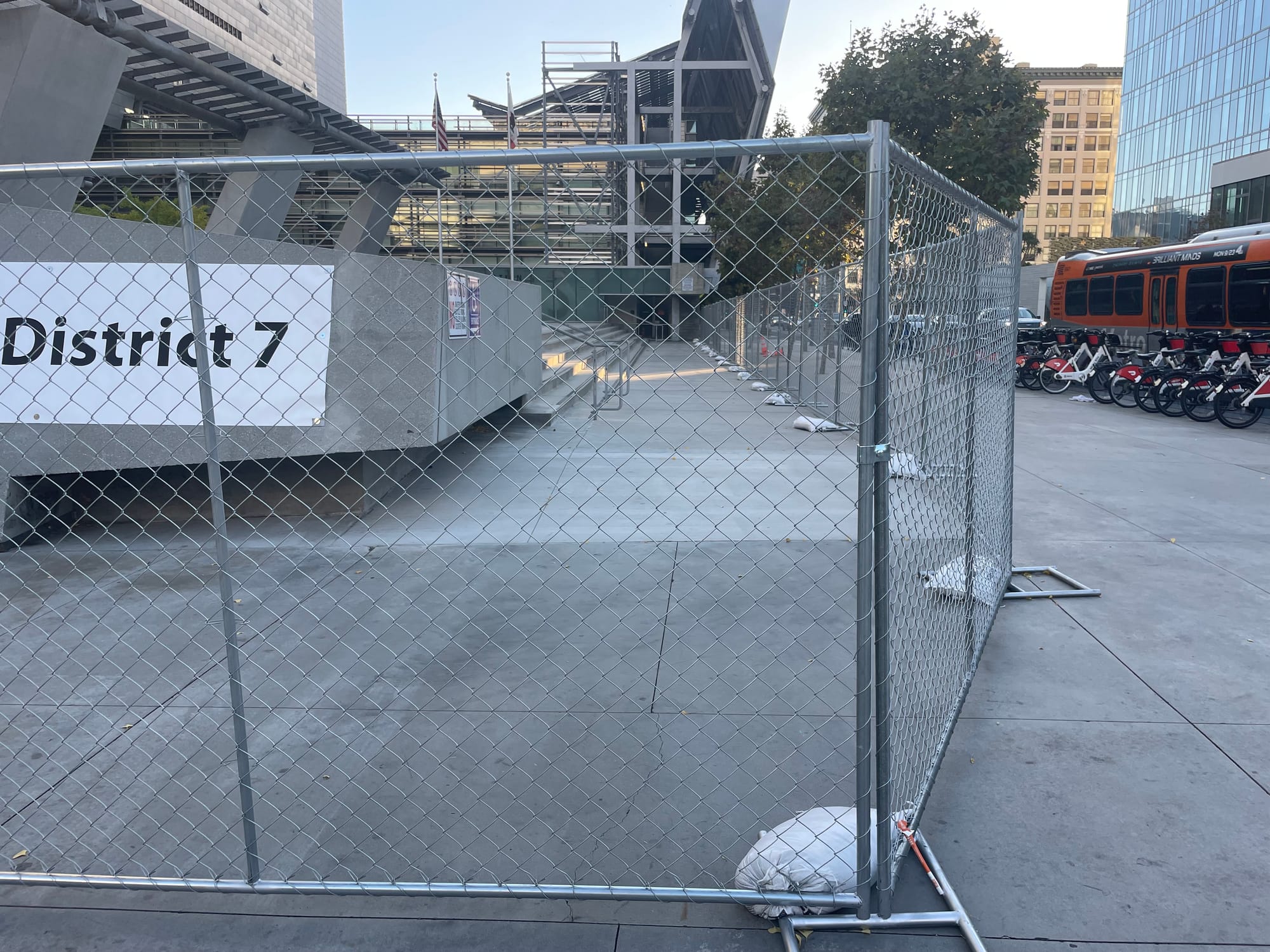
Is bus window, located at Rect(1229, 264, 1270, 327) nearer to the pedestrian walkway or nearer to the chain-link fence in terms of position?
the pedestrian walkway

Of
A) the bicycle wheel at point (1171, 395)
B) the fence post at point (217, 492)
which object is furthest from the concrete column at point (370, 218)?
the fence post at point (217, 492)

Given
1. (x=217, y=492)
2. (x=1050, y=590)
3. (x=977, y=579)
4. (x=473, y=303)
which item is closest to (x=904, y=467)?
(x=977, y=579)

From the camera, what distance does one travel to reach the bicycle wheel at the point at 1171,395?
49.7 ft

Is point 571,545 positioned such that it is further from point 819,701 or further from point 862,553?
point 862,553

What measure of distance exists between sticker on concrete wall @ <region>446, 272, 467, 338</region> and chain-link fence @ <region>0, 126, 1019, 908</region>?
59 millimetres

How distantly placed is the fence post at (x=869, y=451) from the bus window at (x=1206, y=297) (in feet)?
66.0

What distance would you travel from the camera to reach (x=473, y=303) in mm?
8586

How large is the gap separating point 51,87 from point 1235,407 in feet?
58.0

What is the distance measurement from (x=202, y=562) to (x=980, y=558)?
5168 millimetres

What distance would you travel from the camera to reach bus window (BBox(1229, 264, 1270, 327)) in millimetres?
17906

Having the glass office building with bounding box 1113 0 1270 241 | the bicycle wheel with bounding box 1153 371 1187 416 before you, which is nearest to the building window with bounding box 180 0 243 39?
the glass office building with bounding box 1113 0 1270 241

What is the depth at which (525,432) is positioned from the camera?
39.6ft

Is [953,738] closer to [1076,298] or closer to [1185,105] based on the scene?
[1076,298]

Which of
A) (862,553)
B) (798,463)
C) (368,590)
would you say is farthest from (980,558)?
(798,463)
